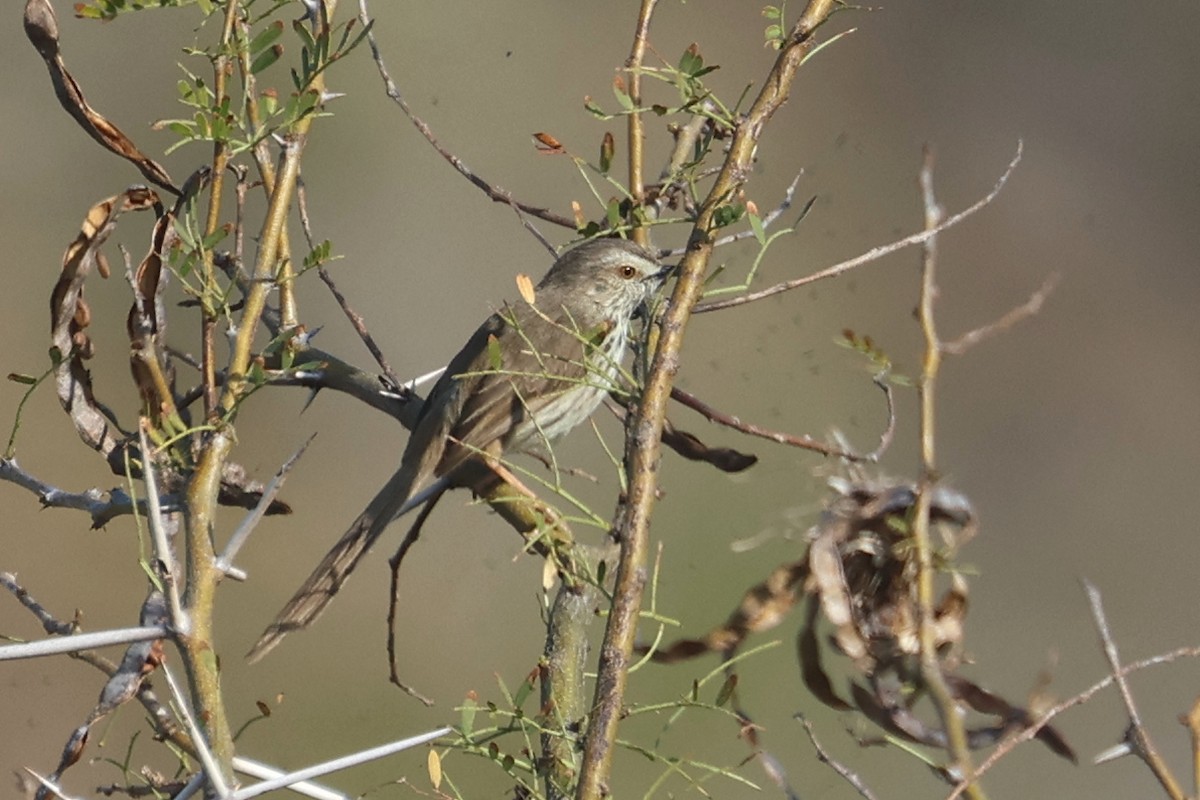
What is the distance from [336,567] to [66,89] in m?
2.11

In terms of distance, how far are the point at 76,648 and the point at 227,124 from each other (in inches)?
30.0

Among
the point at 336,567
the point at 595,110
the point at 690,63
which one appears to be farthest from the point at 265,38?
the point at 336,567

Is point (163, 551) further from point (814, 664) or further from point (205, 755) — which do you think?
point (814, 664)

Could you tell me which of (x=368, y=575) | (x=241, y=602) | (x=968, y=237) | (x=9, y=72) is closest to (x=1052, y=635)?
(x=968, y=237)

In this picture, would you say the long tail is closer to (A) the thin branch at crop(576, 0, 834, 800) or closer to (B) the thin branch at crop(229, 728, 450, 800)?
(B) the thin branch at crop(229, 728, 450, 800)

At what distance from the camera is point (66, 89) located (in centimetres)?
232

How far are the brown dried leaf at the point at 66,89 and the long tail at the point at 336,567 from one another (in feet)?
4.48

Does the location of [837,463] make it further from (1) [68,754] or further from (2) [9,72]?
(2) [9,72]

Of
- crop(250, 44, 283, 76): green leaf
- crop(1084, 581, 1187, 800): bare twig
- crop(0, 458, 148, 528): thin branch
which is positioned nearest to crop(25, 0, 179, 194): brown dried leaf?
crop(250, 44, 283, 76): green leaf

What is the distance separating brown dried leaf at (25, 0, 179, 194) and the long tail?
1367mm

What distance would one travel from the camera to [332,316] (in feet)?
37.8

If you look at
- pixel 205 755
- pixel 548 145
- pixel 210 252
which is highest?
pixel 548 145

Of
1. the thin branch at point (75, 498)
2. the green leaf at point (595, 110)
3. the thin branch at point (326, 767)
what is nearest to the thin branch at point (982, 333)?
the green leaf at point (595, 110)

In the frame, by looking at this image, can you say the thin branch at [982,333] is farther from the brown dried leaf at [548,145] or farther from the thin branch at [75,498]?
the thin branch at [75,498]
